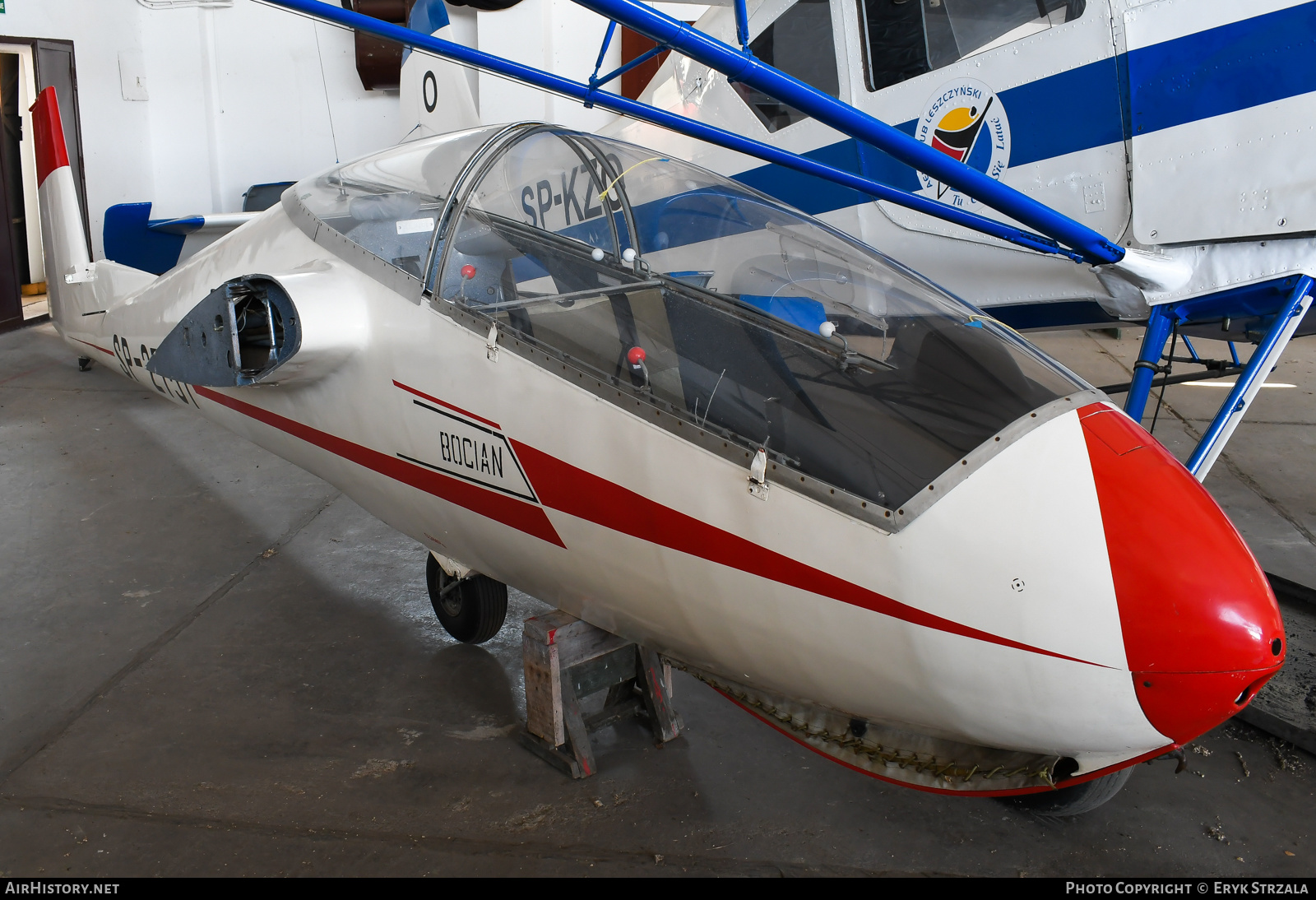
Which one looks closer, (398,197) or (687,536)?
(687,536)

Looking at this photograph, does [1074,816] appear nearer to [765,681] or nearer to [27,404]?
[765,681]

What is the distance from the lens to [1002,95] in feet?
12.1

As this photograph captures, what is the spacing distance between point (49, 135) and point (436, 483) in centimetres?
440

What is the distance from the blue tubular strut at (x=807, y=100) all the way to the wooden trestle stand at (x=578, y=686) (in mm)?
1638

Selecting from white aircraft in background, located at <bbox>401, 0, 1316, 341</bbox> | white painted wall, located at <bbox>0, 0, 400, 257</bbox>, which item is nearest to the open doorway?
white painted wall, located at <bbox>0, 0, 400, 257</bbox>

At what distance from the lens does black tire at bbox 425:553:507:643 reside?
335 centimetres

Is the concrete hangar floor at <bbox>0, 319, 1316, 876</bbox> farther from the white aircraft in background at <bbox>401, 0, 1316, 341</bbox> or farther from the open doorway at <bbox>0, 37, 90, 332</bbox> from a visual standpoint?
the open doorway at <bbox>0, 37, 90, 332</bbox>

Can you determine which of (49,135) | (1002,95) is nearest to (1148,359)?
(1002,95)

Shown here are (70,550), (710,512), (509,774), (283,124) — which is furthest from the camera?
(283,124)

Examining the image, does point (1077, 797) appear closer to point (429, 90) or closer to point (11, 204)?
point (429, 90)

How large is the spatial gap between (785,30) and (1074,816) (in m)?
3.70

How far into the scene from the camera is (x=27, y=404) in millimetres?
6336

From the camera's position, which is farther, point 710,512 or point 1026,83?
point 1026,83
